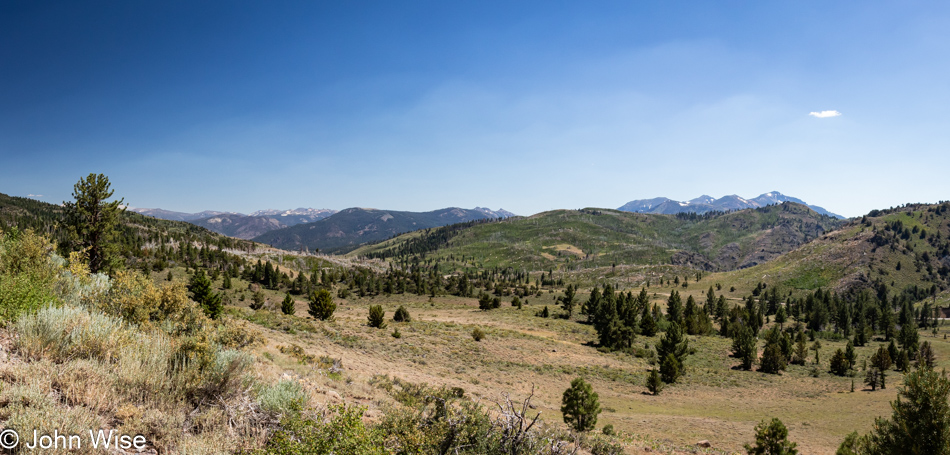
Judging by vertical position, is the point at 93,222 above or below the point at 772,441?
above

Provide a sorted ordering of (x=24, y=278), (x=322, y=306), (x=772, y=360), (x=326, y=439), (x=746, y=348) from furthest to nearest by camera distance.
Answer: (x=746, y=348) < (x=772, y=360) < (x=322, y=306) < (x=24, y=278) < (x=326, y=439)

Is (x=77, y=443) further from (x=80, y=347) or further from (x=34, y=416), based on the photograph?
(x=80, y=347)

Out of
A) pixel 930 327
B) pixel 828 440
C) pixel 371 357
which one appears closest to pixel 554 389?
pixel 371 357

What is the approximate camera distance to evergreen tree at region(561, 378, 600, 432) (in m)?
22.2

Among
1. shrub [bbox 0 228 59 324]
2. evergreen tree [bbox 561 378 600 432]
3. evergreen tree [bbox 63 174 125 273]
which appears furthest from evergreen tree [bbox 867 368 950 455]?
evergreen tree [bbox 63 174 125 273]

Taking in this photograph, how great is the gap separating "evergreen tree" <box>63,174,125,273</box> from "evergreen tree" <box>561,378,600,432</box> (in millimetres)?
34074

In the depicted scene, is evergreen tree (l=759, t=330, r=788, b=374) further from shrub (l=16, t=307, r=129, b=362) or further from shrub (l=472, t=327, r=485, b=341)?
shrub (l=16, t=307, r=129, b=362)

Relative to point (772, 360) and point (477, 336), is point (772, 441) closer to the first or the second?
point (477, 336)

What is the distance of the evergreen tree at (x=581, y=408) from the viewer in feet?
72.7

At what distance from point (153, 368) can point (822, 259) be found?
10888 inches

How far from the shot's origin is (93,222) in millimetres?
27109

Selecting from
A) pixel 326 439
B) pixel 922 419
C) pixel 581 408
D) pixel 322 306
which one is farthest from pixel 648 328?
pixel 326 439

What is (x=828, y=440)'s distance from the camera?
93.6ft

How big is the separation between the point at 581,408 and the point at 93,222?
37.2m
